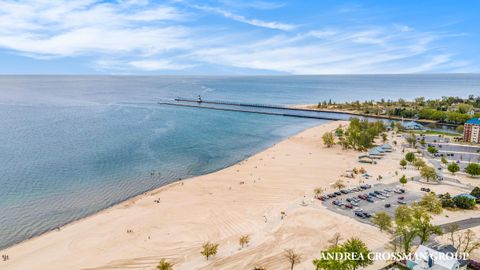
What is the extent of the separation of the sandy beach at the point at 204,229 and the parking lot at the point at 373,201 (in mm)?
1716

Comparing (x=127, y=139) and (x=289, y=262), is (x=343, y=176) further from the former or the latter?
(x=127, y=139)

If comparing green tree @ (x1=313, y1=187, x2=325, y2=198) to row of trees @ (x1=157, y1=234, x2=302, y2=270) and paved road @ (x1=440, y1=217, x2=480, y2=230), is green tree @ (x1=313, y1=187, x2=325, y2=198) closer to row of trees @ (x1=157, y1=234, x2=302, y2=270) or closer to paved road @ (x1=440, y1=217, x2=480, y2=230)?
paved road @ (x1=440, y1=217, x2=480, y2=230)

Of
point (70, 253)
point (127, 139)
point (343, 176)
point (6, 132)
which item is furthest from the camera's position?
point (6, 132)

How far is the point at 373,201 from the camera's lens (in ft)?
158

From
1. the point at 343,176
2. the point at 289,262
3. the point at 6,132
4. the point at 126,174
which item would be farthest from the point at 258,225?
the point at 6,132

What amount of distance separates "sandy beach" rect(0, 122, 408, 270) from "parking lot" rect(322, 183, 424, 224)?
5.63ft

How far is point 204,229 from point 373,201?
25.8 meters

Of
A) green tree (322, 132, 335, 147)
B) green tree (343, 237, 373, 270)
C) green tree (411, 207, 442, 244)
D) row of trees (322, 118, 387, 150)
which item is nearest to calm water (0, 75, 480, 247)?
green tree (322, 132, 335, 147)

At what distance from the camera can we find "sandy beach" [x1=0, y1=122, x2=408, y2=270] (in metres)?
34.5

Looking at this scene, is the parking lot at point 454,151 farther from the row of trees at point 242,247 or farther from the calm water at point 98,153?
the row of trees at point 242,247

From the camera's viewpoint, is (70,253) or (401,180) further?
(401,180)

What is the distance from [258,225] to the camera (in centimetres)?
4153

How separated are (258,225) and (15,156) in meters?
62.8

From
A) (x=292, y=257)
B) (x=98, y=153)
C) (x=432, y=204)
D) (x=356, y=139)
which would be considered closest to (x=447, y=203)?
(x=432, y=204)
